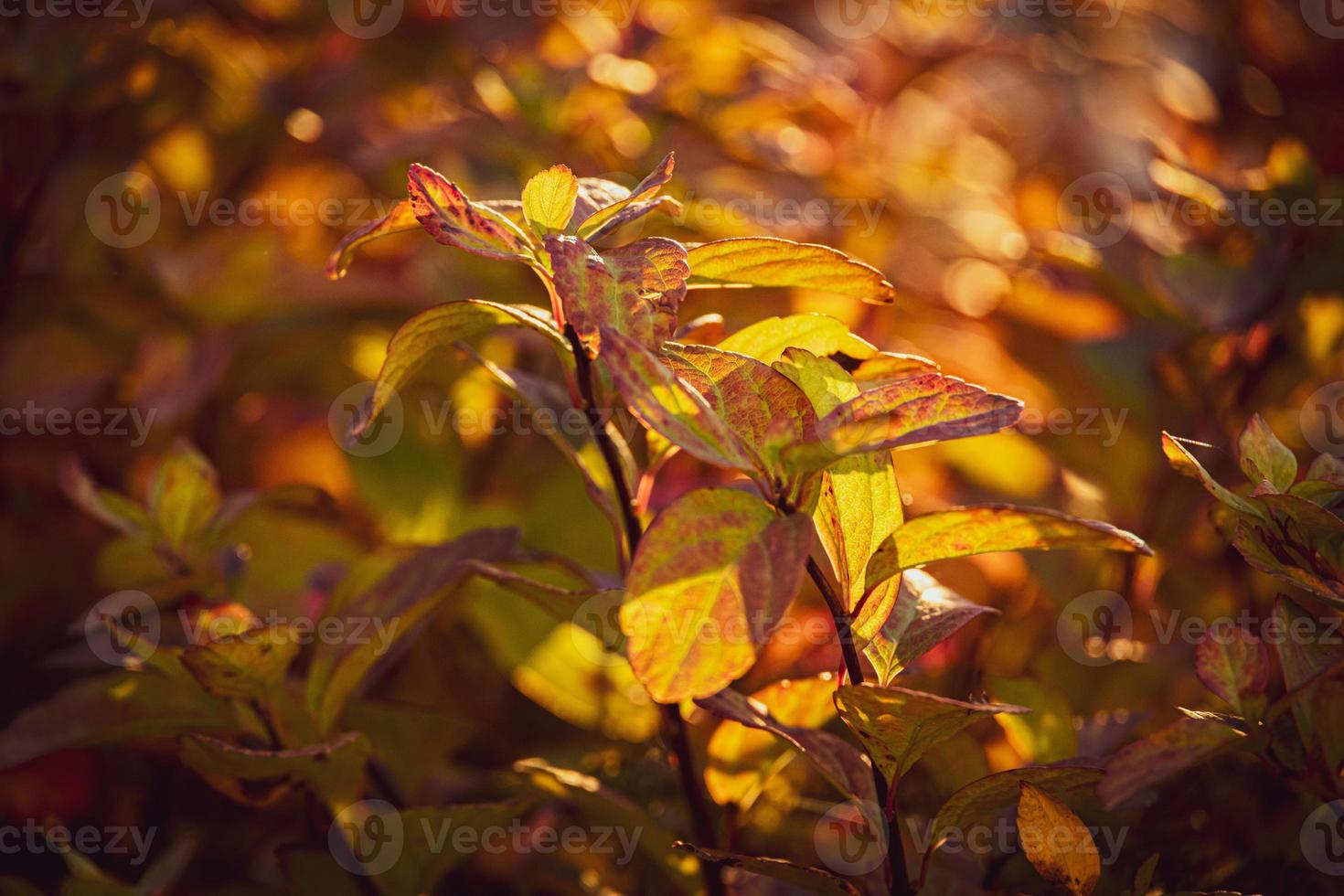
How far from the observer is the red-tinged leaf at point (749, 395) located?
1.69 ft

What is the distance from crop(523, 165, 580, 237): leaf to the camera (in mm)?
553

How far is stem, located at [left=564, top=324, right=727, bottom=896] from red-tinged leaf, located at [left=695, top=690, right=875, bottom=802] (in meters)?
0.09

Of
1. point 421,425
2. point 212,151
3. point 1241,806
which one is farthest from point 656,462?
point 212,151

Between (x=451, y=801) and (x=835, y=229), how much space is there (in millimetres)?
810

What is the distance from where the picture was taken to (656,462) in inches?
25.5

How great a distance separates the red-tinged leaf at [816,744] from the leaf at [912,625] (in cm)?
6

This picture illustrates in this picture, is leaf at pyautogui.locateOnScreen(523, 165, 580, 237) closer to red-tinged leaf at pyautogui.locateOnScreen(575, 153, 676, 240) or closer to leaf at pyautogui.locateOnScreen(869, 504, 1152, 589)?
red-tinged leaf at pyautogui.locateOnScreen(575, 153, 676, 240)

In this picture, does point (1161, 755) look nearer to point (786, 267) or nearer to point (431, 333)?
point (786, 267)

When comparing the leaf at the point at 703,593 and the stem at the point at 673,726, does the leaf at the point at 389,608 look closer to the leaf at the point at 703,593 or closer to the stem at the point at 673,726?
the stem at the point at 673,726

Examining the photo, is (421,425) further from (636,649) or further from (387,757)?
(636,649)

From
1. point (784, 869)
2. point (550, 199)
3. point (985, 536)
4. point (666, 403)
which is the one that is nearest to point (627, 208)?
point (550, 199)

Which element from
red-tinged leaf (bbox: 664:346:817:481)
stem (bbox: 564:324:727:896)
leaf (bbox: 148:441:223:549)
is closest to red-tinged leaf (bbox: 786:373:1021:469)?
red-tinged leaf (bbox: 664:346:817:481)

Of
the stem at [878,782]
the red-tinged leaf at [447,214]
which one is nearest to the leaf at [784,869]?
the stem at [878,782]

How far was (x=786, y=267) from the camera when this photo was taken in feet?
1.85
